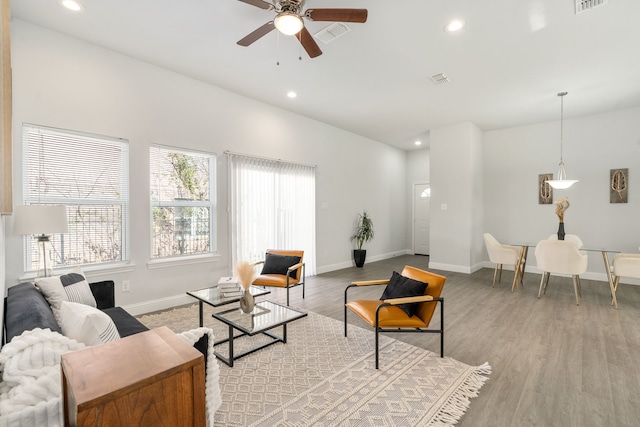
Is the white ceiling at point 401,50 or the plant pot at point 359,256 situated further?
the plant pot at point 359,256

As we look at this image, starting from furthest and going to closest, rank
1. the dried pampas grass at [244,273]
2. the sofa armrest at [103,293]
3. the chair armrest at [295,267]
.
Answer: the chair armrest at [295,267] < the sofa armrest at [103,293] < the dried pampas grass at [244,273]

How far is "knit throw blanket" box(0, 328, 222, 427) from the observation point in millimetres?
902

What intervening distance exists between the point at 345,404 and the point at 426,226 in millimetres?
7018

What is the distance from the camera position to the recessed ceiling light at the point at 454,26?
2.68 meters

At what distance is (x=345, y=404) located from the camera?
1.93m

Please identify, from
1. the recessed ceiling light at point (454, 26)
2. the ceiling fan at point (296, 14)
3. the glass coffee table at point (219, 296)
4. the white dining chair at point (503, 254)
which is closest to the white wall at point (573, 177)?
the white dining chair at point (503, 254)

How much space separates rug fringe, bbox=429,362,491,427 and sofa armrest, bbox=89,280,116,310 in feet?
9.25

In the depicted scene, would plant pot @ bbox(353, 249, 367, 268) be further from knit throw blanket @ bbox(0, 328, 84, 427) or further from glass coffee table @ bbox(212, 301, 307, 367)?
knit throw blanket @ bbox(0, 328, 84, 427)

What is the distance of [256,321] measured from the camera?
95.4 inches

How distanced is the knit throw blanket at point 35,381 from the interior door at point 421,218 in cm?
779

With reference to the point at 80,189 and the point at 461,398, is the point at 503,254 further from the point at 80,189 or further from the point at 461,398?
the point at 80,189

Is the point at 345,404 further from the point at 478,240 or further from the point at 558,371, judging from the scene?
the point at 478,240

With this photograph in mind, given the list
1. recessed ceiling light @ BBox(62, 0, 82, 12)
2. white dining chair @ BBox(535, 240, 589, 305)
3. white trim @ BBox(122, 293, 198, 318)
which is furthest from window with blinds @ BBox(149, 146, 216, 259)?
white dining chair @ BBox(535, 240, 589, 305)

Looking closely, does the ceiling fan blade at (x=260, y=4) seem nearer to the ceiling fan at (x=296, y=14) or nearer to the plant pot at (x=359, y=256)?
the ceiling fan at (x=296, y=14)
